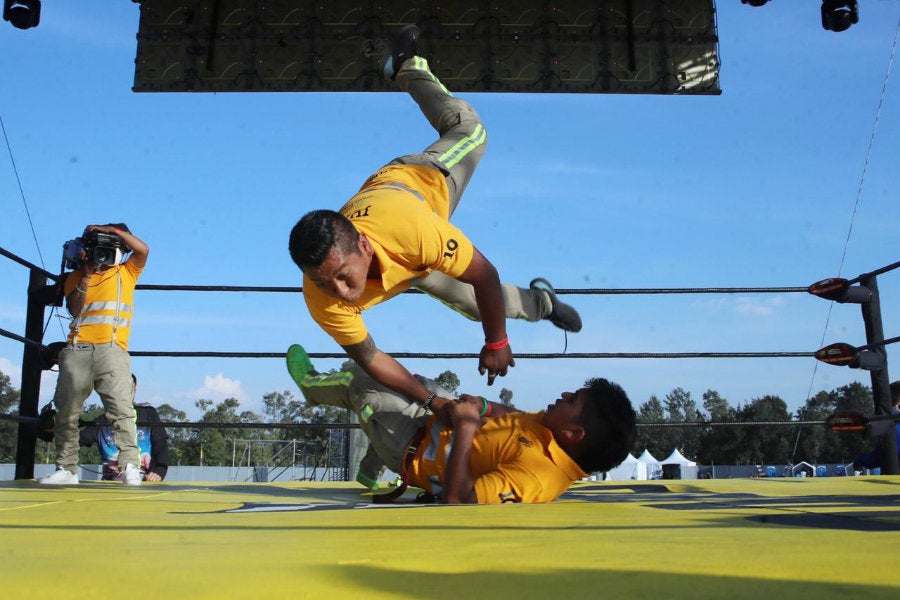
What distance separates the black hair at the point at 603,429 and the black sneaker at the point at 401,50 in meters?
1.61

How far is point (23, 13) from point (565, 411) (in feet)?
15.3

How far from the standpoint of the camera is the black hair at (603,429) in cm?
237

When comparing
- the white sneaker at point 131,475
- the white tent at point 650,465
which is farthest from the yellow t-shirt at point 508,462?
the white tent at point 650,465

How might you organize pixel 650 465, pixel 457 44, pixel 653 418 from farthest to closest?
pixel 653 418, pixel 650 465, pixel 457 44

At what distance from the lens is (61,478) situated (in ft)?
11.7

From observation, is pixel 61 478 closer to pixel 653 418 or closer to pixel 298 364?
pixel 298 364

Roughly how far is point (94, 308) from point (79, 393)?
44cm

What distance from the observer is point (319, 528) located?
1324 mm

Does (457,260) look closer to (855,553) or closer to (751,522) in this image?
(751,522)

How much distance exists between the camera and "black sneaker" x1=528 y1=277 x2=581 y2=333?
3254 mm

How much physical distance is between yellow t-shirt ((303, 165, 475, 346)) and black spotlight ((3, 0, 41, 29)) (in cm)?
378

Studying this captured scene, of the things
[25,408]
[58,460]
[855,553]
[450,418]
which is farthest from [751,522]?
[25,408]

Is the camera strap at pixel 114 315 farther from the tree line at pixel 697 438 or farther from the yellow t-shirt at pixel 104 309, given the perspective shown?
the tree line at pixel 697 438

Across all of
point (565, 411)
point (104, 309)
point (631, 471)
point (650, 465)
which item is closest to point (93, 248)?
point (104, 309)
